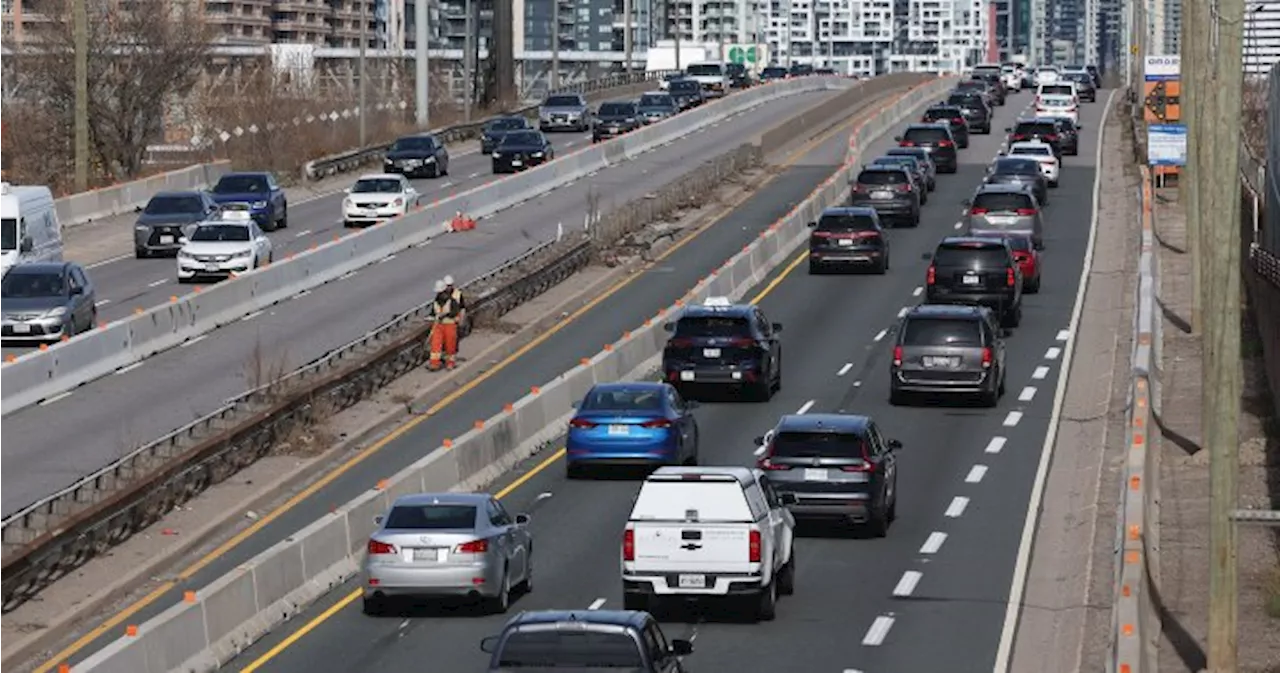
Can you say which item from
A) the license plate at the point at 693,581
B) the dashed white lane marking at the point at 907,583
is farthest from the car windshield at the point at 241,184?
the license plate at the point at 693,581

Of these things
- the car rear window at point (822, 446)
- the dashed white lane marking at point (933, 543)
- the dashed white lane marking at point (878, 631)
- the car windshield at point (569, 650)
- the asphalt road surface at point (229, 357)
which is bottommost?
the dashed white lane marking at point (933, 543)

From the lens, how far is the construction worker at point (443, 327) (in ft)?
159

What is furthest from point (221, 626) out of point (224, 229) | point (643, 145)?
point (643, 145)

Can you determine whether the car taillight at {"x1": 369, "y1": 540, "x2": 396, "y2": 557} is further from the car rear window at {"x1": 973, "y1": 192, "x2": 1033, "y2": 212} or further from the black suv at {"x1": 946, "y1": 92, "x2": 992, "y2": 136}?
the black suv at {"x1": 946, "y1": 92, "x2": 992, "y2": 136}

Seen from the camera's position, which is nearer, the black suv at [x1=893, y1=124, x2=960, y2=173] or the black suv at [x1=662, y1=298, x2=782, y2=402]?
the black suv at [x1=662, y1=298, x2=782, y2=402]

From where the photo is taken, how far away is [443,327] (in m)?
48.6

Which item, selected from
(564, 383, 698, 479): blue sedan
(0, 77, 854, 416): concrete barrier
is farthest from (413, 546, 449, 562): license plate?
(0, 77, 854, 416): concrete barrier

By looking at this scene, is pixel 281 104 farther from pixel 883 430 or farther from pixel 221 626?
pixel 221 626

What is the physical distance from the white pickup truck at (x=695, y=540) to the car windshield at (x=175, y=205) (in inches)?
1624

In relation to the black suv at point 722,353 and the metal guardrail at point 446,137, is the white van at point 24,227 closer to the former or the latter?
the black suv at point 722,353

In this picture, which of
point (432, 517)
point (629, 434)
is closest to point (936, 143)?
point (629, 434)

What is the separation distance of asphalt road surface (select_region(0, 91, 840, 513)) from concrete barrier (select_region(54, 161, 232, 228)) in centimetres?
1091

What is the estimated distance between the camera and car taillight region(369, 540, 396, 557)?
2848cm

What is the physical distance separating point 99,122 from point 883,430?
6479cm
